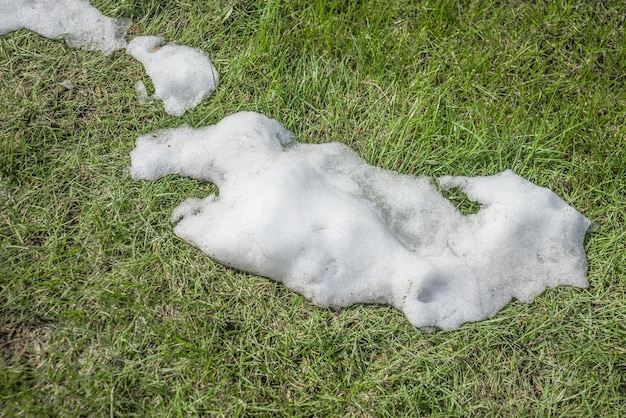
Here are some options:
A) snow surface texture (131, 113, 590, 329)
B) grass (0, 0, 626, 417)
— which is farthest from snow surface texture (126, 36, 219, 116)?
snow surface texture (131, 113, 590, 329)

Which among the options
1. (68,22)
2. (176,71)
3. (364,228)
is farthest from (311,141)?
(68,22)

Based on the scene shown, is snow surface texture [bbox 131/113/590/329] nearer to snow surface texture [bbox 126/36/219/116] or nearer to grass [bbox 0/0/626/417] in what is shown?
grass [bbox 0/0/626/417]

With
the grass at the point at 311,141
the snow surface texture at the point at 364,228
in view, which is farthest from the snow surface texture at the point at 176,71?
the snow surface texture at the point at 364,228

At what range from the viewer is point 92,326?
1680mm

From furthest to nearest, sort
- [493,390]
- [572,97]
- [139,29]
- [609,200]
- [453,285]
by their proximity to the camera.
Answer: [139,29], [572,97], [609,200], [453,285], [493,390]

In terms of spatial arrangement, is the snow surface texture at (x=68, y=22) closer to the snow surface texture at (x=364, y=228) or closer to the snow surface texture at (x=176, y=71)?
the snow surface texture at (x=176, y=71)

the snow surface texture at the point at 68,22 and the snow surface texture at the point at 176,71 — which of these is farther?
the snow surface texture at the point at 68,22

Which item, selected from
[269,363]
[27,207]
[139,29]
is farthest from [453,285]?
[139,29]

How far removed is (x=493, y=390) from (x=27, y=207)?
1474mm

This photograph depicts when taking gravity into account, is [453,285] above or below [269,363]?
above

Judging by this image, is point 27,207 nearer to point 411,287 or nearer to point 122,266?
point 122,266

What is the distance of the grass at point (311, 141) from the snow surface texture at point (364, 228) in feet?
0.16

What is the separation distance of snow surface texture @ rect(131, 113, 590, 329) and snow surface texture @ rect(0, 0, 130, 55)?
1.60 ft

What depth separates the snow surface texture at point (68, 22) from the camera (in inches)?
87.7
